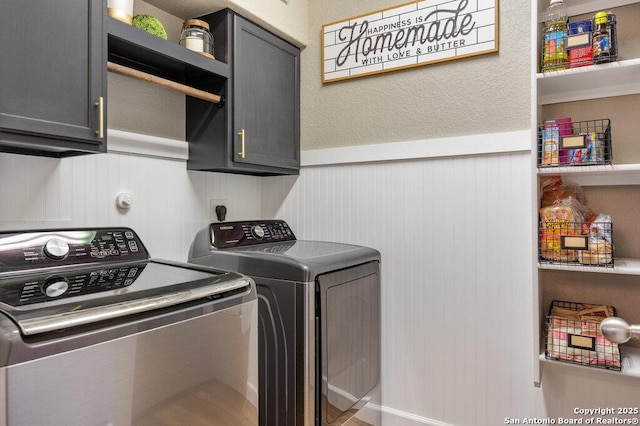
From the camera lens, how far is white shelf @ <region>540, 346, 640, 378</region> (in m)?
1.47

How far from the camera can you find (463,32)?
197 centimetres

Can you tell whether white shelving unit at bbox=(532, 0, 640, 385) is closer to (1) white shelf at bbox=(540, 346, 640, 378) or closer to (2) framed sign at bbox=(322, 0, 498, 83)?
(1) white shelf at bbox=(540, 346, 640, 378)

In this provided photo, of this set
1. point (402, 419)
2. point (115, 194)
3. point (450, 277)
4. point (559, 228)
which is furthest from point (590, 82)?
point (115, 194)

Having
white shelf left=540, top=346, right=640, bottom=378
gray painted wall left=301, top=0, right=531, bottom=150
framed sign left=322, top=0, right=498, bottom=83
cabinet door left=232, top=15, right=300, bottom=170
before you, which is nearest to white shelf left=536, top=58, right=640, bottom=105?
gray painted wall left=301, top=0, right=531, bottom=150

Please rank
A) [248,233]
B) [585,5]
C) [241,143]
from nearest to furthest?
[585,5] < [241,143] < [248,233]

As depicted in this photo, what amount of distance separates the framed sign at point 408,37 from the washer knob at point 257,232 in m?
0.93

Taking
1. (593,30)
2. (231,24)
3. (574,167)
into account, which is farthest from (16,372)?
(593,30)

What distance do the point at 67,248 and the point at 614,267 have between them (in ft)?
6.51

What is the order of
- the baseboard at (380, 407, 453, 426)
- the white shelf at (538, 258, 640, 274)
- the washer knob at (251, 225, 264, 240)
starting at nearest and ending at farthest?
the white shelf at (538, 258, 640, 274), the baseboard at (380, 407, 453, 426), the washer knob at (251, 225, 264, 240)

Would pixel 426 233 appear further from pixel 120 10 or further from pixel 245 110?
pixel 120 10

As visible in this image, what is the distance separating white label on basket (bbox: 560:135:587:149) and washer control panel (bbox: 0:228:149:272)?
172 centimetres

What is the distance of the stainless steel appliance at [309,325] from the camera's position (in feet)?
5.36

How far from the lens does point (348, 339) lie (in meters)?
1.85

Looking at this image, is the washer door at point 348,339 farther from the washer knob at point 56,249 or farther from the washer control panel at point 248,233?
the washer knob at point 56,249
